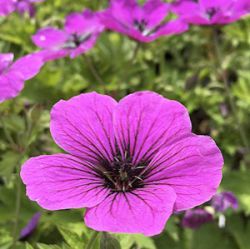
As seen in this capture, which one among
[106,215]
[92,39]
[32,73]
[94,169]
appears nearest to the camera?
[106,215]

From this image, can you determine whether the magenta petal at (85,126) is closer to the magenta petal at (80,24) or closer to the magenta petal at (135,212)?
the magenta petal at (135,212)

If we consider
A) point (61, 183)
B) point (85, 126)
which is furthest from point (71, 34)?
point (61, 183)

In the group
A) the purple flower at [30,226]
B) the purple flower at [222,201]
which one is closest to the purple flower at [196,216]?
the purple flower at [222,201]

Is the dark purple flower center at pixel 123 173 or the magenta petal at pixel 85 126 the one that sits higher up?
the magenta petal at pixel 85 126

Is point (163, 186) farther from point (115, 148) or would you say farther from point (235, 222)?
point (235, 222)

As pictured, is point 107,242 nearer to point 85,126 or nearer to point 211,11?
point 85,126

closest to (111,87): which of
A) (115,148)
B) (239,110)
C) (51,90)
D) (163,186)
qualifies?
(51,90)

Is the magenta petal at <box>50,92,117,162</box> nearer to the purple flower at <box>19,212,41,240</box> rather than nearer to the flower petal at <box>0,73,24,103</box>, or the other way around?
the flower petal at <box>0,73,24,103</box>
